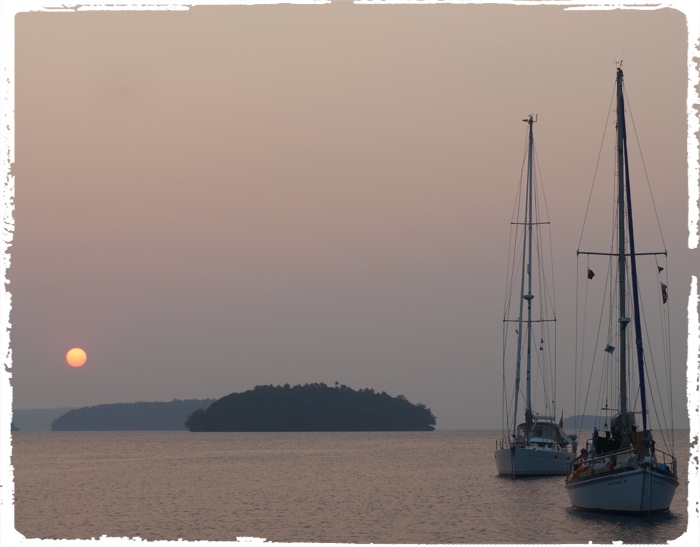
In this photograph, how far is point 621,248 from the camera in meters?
48.9

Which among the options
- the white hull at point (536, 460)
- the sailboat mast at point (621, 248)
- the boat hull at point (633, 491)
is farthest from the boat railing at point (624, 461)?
the white hull at point (536, 460)

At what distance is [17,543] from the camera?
31625 millimetres

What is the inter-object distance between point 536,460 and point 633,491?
98.7 ft

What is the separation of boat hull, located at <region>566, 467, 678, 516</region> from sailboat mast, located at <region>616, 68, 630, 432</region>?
7.84 feet

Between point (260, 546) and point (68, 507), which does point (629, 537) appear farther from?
point (68, 507)

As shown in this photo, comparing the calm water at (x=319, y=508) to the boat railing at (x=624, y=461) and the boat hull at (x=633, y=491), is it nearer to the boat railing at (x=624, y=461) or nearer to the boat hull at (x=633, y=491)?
the boat hull at (x=633, y=491)

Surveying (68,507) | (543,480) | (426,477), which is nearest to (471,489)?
(543,480)

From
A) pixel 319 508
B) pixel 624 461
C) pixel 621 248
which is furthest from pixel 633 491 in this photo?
pixel 319 508

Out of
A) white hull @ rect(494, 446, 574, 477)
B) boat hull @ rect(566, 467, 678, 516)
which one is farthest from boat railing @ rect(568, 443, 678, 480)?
white hull @ rect(494, 446, 574, 477)

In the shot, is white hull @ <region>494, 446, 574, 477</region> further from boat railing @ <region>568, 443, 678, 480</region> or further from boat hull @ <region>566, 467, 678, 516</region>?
boat hull @ <region>566, 467, 678, 516</region>

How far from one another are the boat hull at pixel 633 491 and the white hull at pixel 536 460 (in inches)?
1089

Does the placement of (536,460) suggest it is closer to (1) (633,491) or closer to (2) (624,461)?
(2) (624,461)

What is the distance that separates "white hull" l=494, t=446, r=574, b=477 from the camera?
245 feet

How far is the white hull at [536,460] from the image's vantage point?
7469 cm
